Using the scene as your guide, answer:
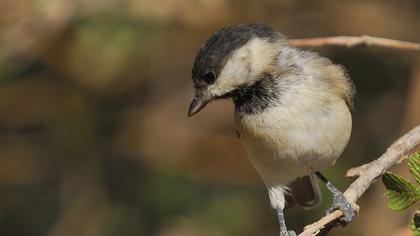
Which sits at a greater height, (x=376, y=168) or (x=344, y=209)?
(x=376, y=168)

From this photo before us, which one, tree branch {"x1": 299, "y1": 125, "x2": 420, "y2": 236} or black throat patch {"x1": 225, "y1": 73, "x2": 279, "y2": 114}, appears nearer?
tree branch {"x1": 299, "y1": 125, "x2": 420, "y2": 236}

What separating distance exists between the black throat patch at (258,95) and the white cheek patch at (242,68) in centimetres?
3

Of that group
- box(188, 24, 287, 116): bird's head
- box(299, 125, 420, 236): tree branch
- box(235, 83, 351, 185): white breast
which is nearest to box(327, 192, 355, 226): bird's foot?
box(299, 125, 420, 236): tree branch

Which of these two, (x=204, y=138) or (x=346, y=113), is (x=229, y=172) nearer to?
(x=204, y=138)

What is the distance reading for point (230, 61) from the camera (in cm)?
346

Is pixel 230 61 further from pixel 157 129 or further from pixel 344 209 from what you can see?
pixel 157 129

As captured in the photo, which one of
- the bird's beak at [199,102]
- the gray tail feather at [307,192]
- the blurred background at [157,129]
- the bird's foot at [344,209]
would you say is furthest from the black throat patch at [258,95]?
the blurred background at [157,129]

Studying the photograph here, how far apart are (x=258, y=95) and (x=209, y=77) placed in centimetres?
22

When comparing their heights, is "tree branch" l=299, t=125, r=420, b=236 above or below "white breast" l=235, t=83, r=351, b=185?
above

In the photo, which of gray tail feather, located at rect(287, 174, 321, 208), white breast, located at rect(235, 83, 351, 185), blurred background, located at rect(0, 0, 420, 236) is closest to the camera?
white breast, located at rect(235, 83, 351, 185)

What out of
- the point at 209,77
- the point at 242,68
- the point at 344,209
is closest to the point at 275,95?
the point at 242,68

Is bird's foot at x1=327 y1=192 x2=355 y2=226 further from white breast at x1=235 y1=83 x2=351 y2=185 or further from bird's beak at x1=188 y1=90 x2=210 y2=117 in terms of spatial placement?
bird's beak at x1=188 y1=90 x2=210 y2=117

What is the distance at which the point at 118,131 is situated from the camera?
19.8 feet

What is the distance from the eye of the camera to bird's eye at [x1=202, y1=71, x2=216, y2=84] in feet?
11.4
